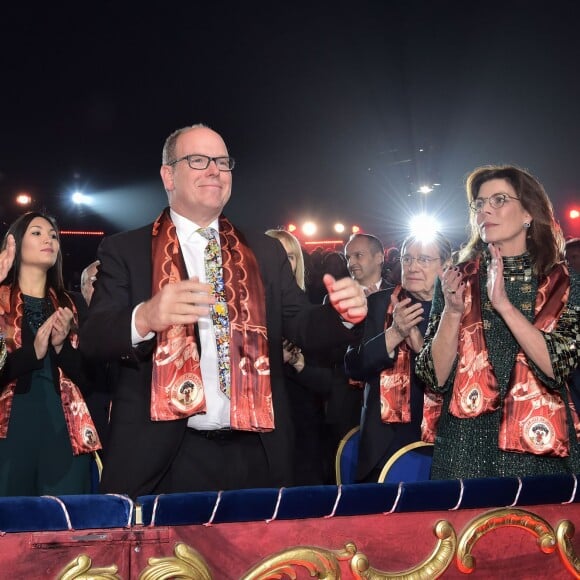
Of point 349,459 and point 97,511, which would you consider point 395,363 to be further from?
point 97,511

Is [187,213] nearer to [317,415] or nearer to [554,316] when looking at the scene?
[554,316]

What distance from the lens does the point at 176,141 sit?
229 centimetres

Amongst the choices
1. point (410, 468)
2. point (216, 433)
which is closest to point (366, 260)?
point (410, 468)

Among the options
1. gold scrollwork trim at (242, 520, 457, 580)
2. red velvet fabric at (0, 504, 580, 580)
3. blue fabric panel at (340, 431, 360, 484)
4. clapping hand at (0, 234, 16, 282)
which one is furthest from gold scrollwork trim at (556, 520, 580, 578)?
clapping hand at (0, 234, 16, 282)

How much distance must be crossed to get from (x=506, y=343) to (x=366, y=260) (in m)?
2.25

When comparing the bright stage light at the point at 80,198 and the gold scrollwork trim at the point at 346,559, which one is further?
the bright stage light at the point at 80,198

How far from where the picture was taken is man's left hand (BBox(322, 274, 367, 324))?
1.79 metres

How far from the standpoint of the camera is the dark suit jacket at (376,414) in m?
3.17

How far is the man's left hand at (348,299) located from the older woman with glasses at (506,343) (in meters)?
0.68

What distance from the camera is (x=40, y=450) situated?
315cm

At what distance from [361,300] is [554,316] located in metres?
0.85

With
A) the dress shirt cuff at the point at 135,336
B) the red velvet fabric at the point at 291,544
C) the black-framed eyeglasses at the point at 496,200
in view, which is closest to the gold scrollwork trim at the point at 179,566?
the red velvet fabric at the point at 291,544

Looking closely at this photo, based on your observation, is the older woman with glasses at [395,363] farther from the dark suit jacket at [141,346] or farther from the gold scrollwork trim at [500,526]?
the gold scrollwork trim at [500,526]

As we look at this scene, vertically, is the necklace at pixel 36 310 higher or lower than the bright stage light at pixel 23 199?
lower
